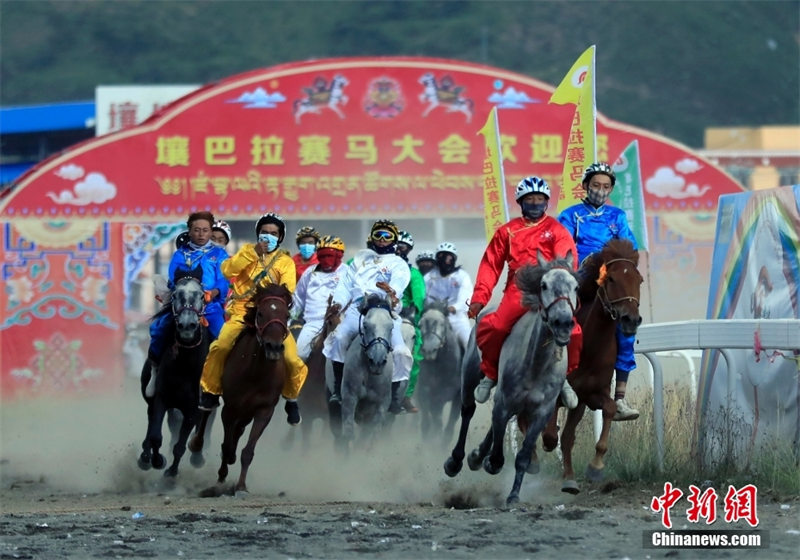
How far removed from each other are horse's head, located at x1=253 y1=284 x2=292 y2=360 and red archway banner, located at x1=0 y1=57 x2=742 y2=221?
51.0 feet

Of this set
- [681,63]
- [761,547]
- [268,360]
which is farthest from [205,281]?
[681,63]

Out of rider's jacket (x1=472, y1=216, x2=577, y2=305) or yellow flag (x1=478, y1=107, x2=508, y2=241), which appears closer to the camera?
rider's jacket (x1=472, y1=216, x2=577, y2=305)

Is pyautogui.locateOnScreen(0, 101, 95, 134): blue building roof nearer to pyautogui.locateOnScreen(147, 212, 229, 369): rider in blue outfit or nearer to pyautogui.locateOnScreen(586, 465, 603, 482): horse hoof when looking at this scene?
pyautogui.locateOnScreen(147, 212, 229, 369): rider in blue outfit

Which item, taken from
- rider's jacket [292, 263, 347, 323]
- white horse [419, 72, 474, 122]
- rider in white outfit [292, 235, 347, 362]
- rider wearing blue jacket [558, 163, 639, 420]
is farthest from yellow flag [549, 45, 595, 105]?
white horse [419, 72, 474, 122]

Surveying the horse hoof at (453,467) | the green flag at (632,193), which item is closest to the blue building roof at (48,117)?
the green flag at (632,193)

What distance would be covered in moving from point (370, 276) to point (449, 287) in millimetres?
4320

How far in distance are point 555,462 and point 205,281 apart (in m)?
3.73

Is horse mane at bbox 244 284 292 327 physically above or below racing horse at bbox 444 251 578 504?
above

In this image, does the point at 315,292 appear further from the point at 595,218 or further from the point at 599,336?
the point at 599,336

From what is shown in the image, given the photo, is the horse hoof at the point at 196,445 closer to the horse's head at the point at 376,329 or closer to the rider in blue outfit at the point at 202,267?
the rider in blue outfit at the point at 202,267

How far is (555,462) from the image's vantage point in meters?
15.6

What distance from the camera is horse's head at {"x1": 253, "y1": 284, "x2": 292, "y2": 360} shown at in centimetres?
1409

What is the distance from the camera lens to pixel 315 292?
17797 millimetres

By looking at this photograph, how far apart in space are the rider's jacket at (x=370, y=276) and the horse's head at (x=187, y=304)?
A: 1.86 metres
